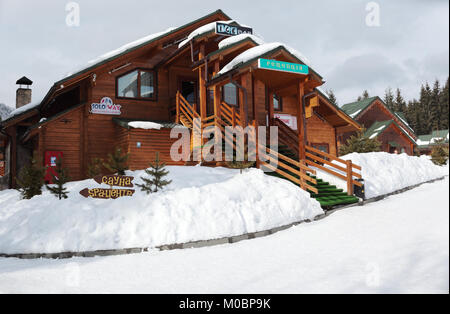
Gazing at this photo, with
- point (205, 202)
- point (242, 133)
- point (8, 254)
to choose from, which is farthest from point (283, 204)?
point (8, 254)

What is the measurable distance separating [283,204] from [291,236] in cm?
158

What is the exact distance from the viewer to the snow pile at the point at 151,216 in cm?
784

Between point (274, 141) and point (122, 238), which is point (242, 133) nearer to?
point (274, 141)

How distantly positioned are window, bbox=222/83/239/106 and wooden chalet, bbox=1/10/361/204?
0.16 feet

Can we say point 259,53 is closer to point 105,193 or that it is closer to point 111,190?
point 111,190

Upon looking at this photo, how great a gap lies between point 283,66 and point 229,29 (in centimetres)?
360

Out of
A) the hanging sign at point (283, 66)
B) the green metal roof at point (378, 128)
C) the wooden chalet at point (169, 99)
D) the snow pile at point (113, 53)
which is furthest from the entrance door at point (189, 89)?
the green metal roof at point (378, 128)

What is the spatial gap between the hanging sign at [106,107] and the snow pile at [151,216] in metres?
6.01

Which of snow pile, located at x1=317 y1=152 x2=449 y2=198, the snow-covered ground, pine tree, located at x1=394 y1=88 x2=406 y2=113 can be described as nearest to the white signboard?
snow pile, located at x1=317 y1=152 x2=449 y2=198

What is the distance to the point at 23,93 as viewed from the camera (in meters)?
21.0

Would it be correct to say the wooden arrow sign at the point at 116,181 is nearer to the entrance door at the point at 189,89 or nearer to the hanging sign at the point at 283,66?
the hanging sign at the point at 283,66

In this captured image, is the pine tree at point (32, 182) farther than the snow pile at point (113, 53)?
No

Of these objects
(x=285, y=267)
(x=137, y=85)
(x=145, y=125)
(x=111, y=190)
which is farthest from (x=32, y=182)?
(x=137, y=85)

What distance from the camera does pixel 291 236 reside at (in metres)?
8.33
